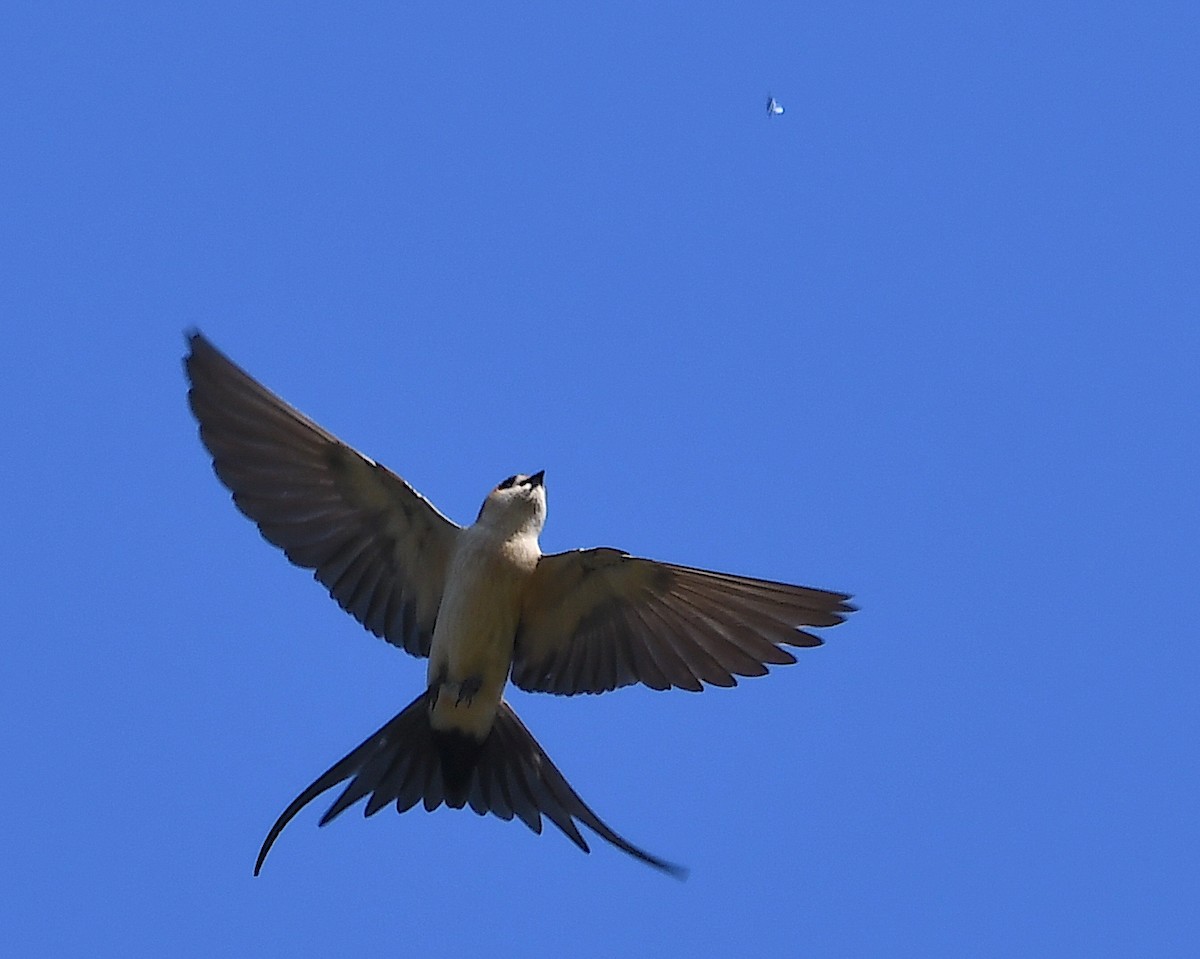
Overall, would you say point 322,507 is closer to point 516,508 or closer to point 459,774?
point 516,508

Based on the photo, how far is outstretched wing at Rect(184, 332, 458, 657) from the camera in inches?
300

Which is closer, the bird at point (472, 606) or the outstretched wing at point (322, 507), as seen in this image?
the bird at point (472, 606)

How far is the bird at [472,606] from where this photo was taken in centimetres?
736

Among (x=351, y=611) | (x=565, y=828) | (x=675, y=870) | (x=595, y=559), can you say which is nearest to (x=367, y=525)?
(x=351, y=611)

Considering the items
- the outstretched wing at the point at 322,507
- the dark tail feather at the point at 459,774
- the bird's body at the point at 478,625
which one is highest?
the outstretched wing at the point at 322,507

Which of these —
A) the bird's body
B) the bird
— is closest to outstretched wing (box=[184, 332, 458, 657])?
the bird

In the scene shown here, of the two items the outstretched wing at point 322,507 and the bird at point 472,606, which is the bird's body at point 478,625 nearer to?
the bird at point 472,606

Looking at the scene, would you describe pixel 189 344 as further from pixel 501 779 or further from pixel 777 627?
pixel 777 627

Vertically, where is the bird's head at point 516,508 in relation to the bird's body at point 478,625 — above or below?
above

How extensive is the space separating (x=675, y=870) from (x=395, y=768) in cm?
160

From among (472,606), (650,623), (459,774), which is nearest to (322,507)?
(472,606)

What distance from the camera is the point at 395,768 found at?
7418mm

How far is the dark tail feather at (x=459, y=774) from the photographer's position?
7.33m

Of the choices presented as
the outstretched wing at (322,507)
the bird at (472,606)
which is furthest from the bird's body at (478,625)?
the outstretched wing at (322,507)
